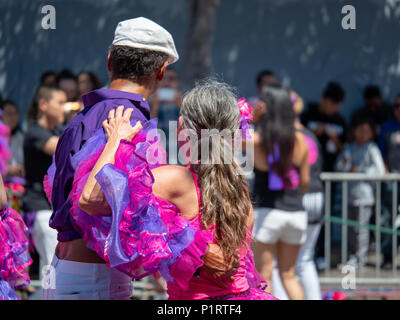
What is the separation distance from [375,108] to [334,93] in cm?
74

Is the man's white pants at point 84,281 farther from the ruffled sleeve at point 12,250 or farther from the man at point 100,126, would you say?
the ruffled sleeve at point 12,250

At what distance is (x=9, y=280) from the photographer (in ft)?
9.65

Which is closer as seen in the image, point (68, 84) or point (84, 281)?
point (84, 281)

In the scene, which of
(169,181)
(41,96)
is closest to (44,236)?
(41,96)

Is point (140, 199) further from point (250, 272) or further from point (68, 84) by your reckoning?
point (68, 84)

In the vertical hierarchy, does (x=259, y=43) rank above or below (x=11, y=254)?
above

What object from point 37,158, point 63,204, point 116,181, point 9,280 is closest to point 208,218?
point 116,181

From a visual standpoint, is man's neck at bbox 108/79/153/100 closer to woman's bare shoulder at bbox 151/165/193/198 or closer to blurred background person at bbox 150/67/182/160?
woman's bare shoulder at bbox 151/165/193/198

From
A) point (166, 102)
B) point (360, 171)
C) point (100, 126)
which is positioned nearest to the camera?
point (100, 126)

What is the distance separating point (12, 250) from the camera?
2930 mm

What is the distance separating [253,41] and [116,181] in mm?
5845

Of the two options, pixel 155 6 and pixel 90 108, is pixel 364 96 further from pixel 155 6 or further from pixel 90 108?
pixel 90 108

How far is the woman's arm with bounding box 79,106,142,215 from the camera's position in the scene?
96.3 inches
